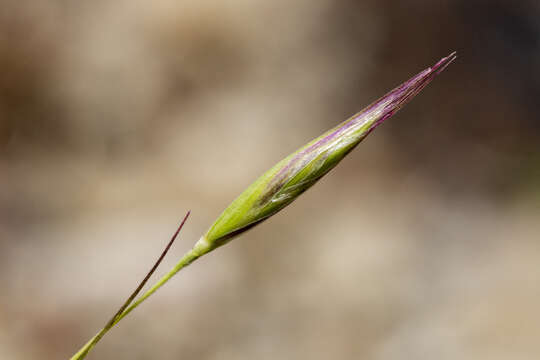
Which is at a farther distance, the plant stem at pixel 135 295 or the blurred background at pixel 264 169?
the blurred background at pixel 264 169

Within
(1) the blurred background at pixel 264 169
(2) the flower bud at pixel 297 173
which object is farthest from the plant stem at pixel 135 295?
(1) the blurred background at pixel 264 169

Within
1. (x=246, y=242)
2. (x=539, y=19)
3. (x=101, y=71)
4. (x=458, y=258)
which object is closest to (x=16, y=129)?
(x=101, y=71)

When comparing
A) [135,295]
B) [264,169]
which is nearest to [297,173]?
[135,295]

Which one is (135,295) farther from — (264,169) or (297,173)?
(264,169)

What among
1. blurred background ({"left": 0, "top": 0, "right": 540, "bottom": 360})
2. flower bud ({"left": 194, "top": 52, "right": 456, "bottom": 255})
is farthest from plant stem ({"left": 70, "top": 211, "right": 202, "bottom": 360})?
blurred background ({"left": 0, "top": 0, "right": 540, "bottom": 360})

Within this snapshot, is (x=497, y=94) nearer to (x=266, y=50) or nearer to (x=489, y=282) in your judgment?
(x=489, y=282)

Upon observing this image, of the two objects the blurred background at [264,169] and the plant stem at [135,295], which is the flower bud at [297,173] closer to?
the plant stem at [135,295]
